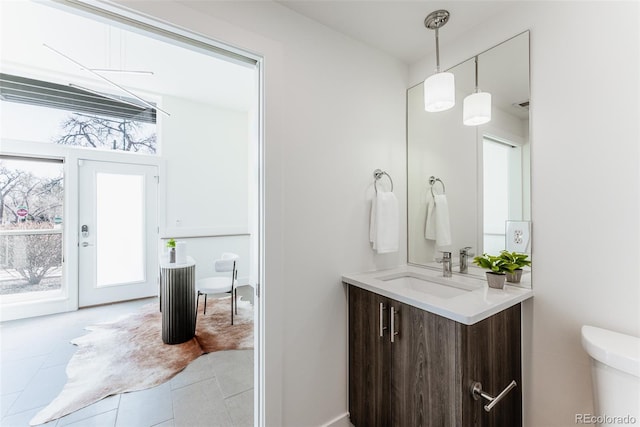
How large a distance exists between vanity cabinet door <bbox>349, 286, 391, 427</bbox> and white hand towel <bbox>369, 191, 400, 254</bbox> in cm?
35

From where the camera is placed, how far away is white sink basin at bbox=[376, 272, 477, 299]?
1467 millimetres

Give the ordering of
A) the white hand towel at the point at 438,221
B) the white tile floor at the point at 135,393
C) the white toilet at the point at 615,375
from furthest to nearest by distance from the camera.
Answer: the white hand towel at the point at 438,221, the white tile floor at the point at 135,393, the white toilet at the point at 615,375

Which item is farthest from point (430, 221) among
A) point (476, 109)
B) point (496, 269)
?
point (476, 109)

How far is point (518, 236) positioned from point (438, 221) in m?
0.48

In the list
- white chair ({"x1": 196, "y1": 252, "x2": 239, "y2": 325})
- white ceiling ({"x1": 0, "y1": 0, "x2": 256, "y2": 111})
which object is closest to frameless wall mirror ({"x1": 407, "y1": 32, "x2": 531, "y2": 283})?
white ceiling ({"x1": 0, "y1": 0, "x2": 256, "y2": 111})

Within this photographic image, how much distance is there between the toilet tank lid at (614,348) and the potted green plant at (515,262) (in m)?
0.34

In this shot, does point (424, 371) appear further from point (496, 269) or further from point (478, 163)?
point (478, 163)

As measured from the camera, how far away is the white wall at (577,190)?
103cm

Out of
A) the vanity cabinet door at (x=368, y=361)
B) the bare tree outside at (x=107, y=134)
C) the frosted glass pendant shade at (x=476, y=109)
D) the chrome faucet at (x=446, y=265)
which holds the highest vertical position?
the bare tree outside at (x=107, y=134)

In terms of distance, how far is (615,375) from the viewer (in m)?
0.90

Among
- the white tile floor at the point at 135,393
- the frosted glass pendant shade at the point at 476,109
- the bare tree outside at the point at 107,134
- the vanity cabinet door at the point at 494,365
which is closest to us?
the vanity cabinet door at the point at 494,365

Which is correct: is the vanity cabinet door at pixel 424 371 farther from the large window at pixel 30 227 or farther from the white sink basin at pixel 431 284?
the large window at pixel 30 227

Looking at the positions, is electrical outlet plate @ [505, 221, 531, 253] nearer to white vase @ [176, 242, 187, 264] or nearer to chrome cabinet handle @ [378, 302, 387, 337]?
chrome cabinet handle @ [378, 302, 387, 337]

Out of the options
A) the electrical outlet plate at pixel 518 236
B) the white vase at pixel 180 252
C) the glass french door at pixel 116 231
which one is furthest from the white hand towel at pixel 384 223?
the glass french door at pixel 116 231
